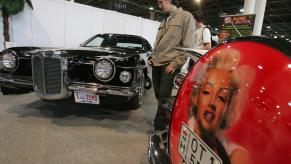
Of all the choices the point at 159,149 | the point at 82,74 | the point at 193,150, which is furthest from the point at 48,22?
the point at 193,150

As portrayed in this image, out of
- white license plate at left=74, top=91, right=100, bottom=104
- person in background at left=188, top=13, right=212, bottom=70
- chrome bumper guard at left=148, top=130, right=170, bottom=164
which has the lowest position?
white license plate at left=74, top=91, right=100, bottom=104

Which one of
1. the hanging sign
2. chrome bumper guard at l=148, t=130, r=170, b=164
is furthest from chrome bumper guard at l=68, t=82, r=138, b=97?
the hanging sign

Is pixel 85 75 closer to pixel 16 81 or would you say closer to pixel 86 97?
pixel 86 97

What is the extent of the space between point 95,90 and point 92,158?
0.72m

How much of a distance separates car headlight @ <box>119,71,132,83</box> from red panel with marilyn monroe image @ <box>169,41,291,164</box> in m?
1.53

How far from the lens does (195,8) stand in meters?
16.7

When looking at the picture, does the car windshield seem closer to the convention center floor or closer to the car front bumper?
the convention center floor

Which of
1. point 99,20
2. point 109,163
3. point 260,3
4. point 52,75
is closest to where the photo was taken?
point 109,163

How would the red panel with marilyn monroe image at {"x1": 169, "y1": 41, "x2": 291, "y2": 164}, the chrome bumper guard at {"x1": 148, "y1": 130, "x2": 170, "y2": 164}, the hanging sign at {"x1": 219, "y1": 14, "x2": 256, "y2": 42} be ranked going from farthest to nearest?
the hanging sign at {"x1": 219, "y1": 14, "x2": 256, "y2": 42} < the chrome bumper guard at {"x1": 148, "y1": 130, "x2": 170, "y2": 164} < the red panel with marilyn monroe image at {"x1": 169, "y1": 41, "x2": 291, "y2": 164}

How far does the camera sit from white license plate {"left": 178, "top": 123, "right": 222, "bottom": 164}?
30.1 inches

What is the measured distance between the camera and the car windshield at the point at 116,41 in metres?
3.89

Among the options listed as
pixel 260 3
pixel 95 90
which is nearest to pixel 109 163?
pixel 95 90

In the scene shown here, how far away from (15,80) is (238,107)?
267 centimetres

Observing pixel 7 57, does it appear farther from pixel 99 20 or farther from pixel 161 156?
pixel 99 20
